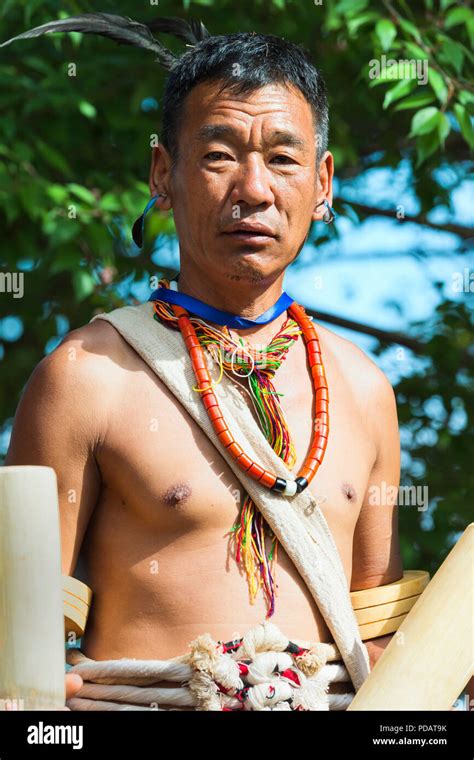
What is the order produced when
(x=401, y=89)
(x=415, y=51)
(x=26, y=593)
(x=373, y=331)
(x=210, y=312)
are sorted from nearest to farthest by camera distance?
(x=26, y=593) < (x=210, y=312) < (x=401, y=89) < (x=415, y=51) < (x=373, y=331)

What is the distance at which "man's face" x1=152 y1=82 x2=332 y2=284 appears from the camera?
2.53 meters

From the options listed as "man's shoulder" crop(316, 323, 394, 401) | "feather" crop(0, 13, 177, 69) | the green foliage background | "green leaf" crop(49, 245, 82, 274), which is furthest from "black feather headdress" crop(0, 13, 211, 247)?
"green leaf" crop(49, 245, 82, 274)

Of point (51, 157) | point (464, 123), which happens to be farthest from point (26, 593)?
point (51, 157)

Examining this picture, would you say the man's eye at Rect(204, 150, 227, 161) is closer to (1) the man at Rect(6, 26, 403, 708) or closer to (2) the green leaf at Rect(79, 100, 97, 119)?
(1) the man at Rect(6, 26, 403, 708)

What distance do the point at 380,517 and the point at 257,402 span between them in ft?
1.37

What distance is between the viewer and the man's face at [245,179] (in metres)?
2.53

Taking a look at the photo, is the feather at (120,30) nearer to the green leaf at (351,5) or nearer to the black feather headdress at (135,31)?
the black feather headdress at (135,31)

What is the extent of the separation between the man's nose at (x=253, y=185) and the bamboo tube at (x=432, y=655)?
2.76 feet

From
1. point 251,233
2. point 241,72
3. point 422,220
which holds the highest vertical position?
point 422,220

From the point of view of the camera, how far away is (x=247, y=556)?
2395mm

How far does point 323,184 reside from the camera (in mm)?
2795

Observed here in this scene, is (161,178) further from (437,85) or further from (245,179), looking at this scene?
(437,85)

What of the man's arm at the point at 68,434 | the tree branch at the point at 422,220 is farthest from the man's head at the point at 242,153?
the tree branch at the point at 422,220
